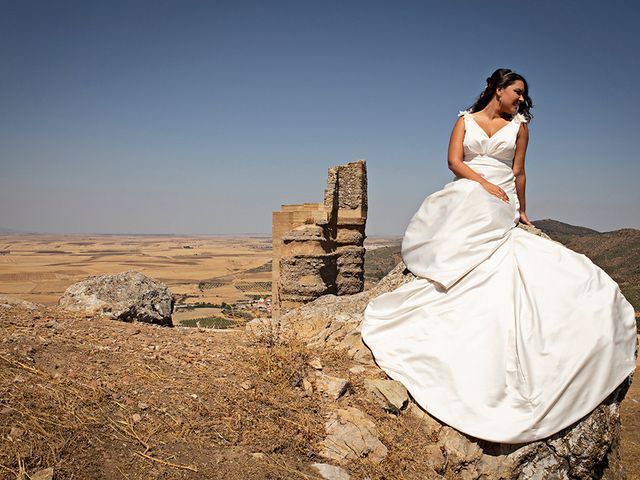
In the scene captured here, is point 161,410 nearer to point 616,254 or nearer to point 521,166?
point 521,166

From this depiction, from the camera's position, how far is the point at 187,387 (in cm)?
343

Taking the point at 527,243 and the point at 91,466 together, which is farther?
the point at 527,243

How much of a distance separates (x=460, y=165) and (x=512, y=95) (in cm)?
86

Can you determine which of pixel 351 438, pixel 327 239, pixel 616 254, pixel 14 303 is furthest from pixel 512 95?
pixel 616 254

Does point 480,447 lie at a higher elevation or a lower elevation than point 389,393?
lower

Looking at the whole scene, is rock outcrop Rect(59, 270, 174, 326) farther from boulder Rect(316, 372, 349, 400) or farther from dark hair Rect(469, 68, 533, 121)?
dark hair Rect(469, 68, 533, 121)

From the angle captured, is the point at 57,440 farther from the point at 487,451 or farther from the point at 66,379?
the point at 487,451

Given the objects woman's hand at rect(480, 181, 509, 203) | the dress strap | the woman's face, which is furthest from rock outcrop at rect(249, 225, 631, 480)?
the woman's face

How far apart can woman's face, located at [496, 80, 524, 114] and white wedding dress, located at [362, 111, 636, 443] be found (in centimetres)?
24

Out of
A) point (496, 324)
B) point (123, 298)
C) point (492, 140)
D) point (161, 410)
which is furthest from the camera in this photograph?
point (123, 298)

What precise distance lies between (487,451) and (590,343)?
1130 millimetres

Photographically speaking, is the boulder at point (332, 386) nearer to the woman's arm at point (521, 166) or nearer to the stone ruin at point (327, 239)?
the woman's arm at point (521, 166)

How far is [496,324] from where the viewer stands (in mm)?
3611

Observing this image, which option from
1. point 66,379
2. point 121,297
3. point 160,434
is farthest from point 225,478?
point 121,297
